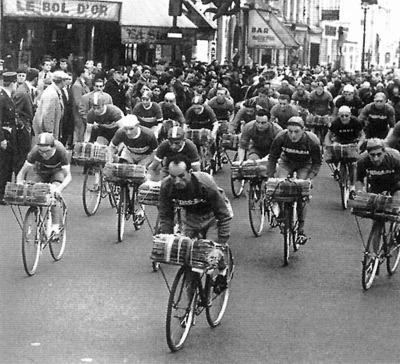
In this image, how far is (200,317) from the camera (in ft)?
32.1

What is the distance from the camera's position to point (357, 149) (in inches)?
644

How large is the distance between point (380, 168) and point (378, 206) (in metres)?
0.77

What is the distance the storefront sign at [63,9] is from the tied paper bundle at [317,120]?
7.84m

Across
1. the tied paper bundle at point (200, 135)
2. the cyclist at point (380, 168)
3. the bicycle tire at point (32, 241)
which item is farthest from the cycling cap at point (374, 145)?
the tied paper bundle at point (200, 135)

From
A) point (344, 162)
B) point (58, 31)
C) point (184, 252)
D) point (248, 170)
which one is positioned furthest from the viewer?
point (58, 31)

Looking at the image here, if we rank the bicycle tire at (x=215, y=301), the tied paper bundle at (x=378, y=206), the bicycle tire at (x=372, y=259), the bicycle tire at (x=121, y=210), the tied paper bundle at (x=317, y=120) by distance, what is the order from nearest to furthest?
the bicycle tire at (x=215, y=301) → the tied paper bundle at (x=378, y=206) → the bicycle tire at (x=372, y=259) → the bicycle tire at (x=121, y=210) → the tied paper bundle at (x=317, y=120)

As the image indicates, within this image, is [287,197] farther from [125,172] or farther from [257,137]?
[257,137]

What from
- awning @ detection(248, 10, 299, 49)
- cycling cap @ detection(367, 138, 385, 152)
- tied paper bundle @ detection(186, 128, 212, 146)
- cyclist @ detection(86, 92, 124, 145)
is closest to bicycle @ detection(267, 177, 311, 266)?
cycling cap @ detection(367, 138, 385, 152)

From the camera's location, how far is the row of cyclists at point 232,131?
1151 cm

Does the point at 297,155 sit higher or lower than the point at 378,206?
higher

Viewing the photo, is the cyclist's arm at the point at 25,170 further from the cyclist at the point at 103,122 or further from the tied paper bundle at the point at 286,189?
the cyclist at the point at 103,122

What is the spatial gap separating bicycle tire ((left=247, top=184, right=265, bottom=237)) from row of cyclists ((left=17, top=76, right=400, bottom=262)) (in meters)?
0.49

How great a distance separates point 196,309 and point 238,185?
846cm

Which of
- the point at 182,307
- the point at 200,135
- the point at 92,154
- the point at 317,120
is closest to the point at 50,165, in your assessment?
the point at 92,154
